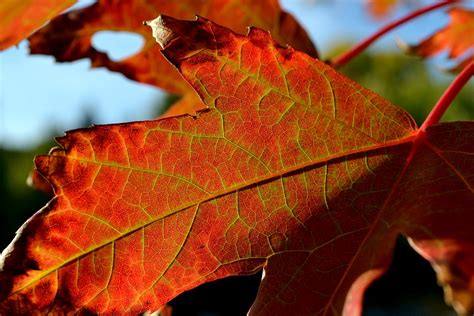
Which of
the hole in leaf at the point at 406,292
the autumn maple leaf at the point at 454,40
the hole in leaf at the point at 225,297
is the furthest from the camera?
the hole in leaf at the point at 406,292

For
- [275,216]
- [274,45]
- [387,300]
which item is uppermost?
[274,45]

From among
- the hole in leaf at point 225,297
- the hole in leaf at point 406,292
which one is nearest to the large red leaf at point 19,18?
the hole in leaf at point 225,297

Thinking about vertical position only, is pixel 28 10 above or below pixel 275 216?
above

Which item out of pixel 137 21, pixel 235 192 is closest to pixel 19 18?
pixel 137 21

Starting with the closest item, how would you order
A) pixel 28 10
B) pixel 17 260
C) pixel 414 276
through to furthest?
pixel 17 260, pixel 28 10, pixel 414 276

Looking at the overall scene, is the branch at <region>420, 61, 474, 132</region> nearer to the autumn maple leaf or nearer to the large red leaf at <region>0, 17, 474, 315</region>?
the large red leaf at <region>0, 17, 474, 315</region>

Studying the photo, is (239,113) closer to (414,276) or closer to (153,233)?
(153,233)

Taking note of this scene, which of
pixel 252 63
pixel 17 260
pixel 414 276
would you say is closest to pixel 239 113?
pixel 252 63

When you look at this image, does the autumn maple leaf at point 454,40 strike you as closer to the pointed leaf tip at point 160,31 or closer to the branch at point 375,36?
the branch at point 375,36
